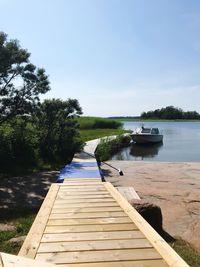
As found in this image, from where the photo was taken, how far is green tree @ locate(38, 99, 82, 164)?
17172 mm

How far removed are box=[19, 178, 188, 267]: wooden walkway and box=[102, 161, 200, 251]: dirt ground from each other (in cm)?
196

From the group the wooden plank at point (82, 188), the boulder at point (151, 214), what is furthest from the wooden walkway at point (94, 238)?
the wooden plank at point (82, 188)

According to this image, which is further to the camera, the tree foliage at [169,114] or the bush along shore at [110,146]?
the tree foliage at [169,114]

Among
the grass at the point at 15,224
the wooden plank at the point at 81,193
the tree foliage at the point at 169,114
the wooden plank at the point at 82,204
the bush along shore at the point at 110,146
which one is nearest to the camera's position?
the wooden plank at the point at 82,204

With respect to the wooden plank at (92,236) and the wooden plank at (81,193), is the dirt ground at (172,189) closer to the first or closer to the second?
the wooden plank at (81,193)

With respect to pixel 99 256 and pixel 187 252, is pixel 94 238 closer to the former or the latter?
pixel 99 256

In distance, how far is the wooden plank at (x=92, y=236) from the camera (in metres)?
4.20

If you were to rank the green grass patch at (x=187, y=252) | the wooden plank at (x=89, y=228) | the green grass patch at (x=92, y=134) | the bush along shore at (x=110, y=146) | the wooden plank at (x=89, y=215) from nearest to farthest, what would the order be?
the wooden plank at (x=89, y=228), the wooden plank at (x=89, y=215), the green grass patch at (x=187, y=252), the bush along shore at (x=110, y=146), the green grass patch at (x=92, y=134)

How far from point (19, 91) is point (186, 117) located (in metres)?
131

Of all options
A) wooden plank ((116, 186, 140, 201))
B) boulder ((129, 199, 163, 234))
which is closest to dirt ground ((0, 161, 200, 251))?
boulder ((129, 199, 163, 234))

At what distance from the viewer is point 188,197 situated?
32.5 feet

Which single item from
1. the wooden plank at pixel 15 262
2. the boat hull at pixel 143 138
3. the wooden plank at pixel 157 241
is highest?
the wooden plank at pixel 15 262

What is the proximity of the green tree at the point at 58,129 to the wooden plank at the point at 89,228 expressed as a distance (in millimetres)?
12212

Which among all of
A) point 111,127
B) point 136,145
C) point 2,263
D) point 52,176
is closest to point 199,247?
point 2,263
